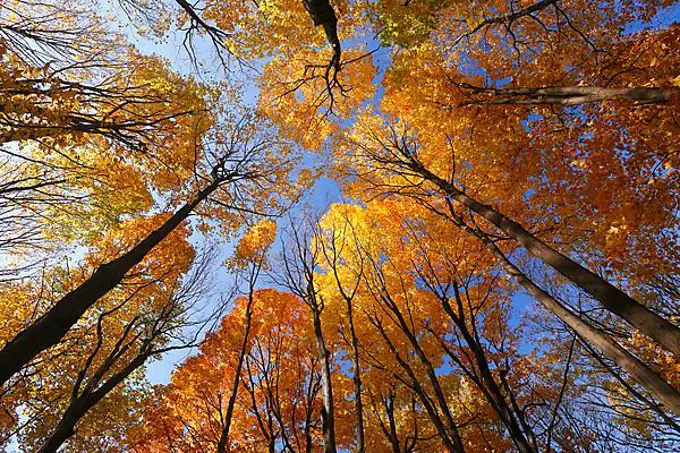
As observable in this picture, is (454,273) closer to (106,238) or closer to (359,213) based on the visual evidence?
(359,213)

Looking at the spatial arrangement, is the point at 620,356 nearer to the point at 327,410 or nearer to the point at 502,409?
the point at 502,409

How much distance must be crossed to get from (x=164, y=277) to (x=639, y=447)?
1340cm

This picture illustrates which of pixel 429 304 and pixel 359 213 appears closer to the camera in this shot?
pixel 429 304

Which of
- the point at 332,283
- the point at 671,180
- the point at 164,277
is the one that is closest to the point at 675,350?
the point at 671,180

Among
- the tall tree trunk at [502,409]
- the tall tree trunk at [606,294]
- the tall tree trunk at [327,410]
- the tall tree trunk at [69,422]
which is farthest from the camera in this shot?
the tall tree trunk at [69,422]

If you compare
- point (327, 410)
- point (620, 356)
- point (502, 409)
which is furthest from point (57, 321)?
point (620, 356)

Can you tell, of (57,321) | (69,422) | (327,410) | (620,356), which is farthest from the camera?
(69,422)

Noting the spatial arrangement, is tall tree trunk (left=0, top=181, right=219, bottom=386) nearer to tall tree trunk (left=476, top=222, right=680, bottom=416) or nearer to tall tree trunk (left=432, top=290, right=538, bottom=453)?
tall tree trunk (left=432, top=290, right=538, bottom=453)

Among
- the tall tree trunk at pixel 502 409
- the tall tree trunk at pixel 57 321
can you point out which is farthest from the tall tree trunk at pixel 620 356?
the tall tree trunk at pixel 57 321

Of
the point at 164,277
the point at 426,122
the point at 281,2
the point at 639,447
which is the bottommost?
the point at 164,277

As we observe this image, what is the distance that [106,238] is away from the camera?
9.95m

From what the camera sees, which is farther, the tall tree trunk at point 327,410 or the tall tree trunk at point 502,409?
the tall tree trunk at point 502,409

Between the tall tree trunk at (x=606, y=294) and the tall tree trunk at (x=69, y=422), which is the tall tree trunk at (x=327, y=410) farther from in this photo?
the tall tree trunk at (x=69, y=422)

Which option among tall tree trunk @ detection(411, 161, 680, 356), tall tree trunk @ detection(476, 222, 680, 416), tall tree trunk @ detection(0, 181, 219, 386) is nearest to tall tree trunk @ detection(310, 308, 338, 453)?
tall tree trunk @ detection(0, 181, 219, 386)
